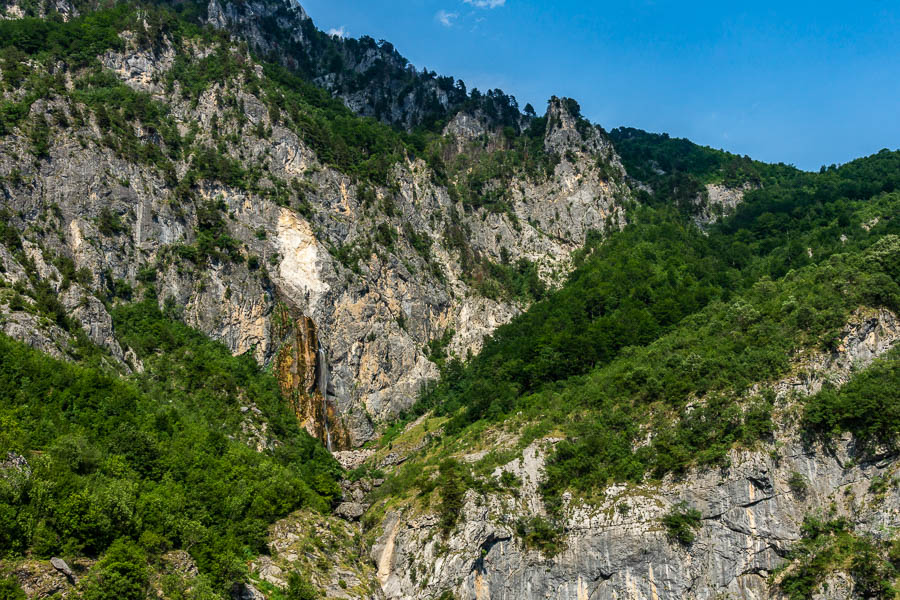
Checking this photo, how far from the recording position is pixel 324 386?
279 ft

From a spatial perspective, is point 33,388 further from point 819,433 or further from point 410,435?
point 819,433

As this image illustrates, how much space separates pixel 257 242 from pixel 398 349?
78.0ft

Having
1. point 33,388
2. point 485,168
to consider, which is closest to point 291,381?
point 33,388

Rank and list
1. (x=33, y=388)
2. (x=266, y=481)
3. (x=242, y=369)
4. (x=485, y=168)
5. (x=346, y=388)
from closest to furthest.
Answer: (x=33, y=388) → (x=266, y=481) → (x=242, y=369) → (x=346, y=388) → (x=485, y=168)

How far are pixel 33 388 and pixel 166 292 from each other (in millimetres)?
30048

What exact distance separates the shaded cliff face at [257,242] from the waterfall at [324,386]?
62cm

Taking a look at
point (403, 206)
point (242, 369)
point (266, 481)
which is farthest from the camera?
point (403, 206)

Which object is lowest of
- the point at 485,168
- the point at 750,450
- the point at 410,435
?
the point at 750,450

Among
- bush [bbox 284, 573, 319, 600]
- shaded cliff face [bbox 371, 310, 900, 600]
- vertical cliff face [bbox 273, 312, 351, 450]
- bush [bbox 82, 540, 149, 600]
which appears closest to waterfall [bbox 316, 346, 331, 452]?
vertical cliff face [bbox 273, 312, 351, 450]

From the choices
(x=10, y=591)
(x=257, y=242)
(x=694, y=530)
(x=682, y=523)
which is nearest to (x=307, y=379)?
(x=257, y=242)

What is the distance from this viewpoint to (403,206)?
111062 millimetres

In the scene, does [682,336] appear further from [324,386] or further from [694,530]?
[324,386]

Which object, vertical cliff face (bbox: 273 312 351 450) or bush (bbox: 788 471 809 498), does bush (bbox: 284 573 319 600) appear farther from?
bush (bbox: 788 471 809 498)

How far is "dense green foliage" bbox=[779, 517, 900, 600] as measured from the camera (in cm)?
4562
